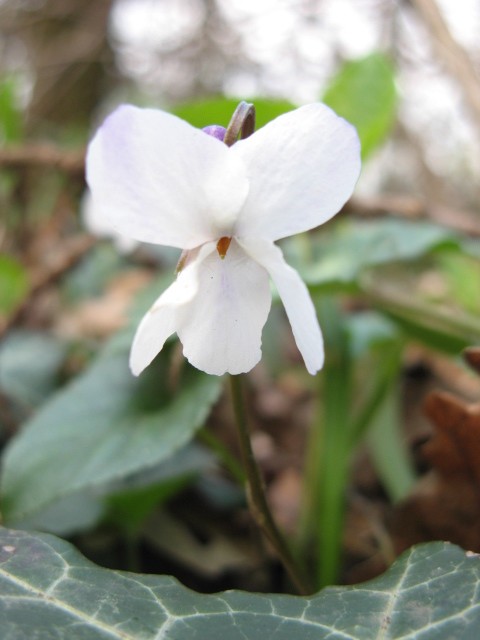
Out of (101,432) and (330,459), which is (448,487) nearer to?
(330,459)

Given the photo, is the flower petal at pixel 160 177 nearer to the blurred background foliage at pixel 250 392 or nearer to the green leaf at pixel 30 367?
the blurred background foliage at pixel 250 392

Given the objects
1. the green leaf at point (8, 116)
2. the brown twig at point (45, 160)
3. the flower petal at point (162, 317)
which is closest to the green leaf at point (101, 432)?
the flower petal at point (162, 317)

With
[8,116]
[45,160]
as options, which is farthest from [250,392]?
[8,116]

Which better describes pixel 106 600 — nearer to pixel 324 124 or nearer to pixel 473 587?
pixel 473 587

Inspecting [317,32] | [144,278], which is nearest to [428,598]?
[144,278]

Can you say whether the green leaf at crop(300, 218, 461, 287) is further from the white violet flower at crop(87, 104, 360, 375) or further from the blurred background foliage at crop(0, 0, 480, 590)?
the white violet flower at crop(87, 104, 360, 375)

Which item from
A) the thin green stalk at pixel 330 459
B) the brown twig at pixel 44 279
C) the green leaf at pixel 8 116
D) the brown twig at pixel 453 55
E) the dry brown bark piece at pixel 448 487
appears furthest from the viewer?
the green leaf at pixel 8 116

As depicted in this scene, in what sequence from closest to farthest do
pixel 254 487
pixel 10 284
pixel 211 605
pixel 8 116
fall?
pixel 211 605, pixel 254 487, pixel 10 284, pixel 8 116
